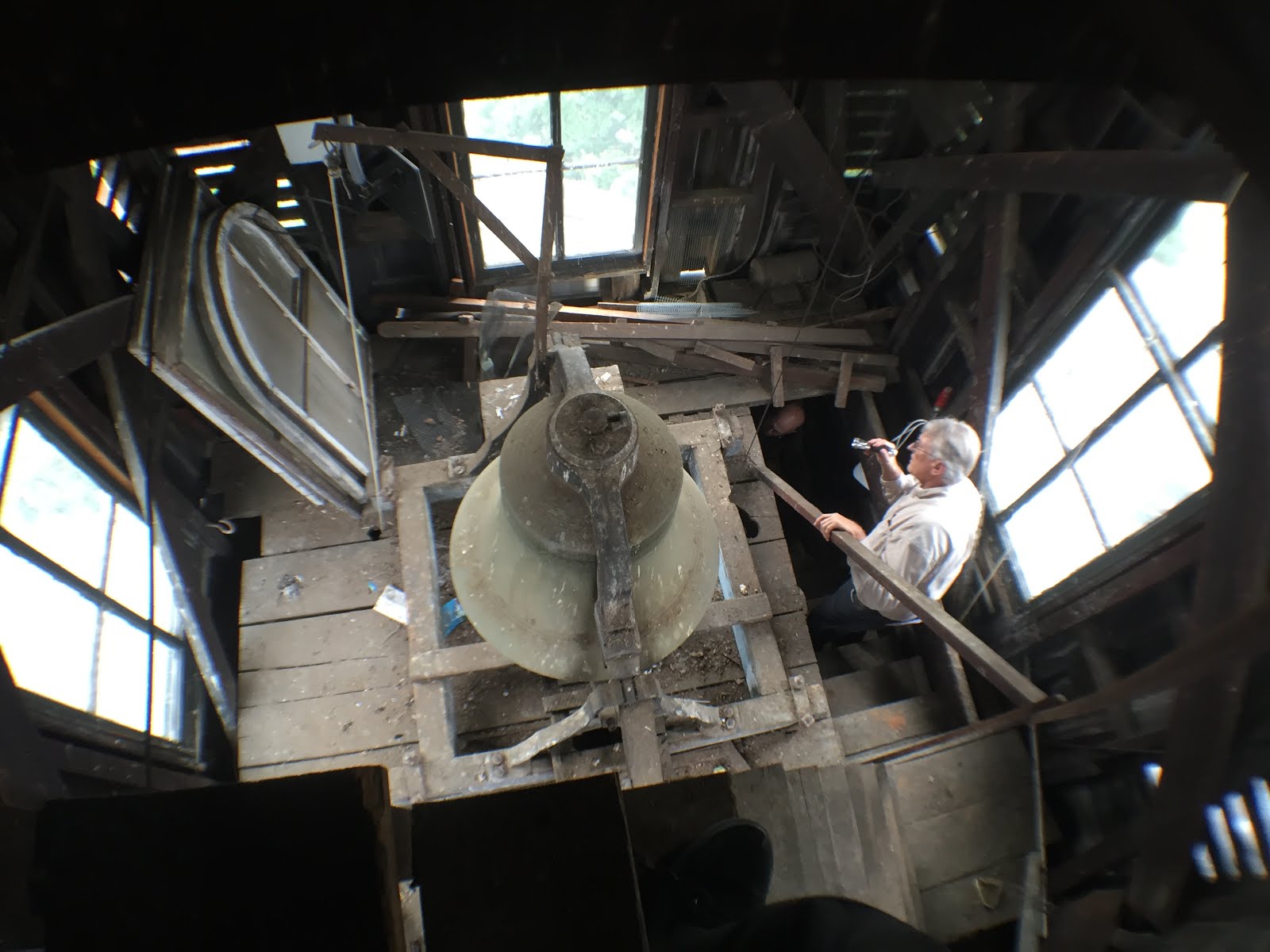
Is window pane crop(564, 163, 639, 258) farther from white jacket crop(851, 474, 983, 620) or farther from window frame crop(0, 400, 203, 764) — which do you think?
window frame crop(0, 400, 203, 764)

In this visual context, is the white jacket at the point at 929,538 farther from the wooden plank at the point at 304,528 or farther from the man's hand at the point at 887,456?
the wooden plank at the point at 304,528

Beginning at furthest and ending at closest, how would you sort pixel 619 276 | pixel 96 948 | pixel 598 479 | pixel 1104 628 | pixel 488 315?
pixel 619 276 → pixel 488 315 → pixel 1104 628 → pixel 598 479 → pixel 96 948

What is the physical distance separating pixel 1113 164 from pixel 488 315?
10.2ft

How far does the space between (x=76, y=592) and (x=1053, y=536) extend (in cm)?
409

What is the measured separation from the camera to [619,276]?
459 centimetres

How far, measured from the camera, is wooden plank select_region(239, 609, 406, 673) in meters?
3.42

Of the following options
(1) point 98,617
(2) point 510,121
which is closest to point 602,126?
(2) point 510,121

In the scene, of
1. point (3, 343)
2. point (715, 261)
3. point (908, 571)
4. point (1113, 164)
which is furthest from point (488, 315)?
point (1113, 164)

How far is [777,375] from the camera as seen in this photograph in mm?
4211

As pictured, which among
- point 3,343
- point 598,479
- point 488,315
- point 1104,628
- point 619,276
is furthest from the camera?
point 619,276

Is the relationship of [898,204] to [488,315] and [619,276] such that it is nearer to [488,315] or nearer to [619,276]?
[619,276]

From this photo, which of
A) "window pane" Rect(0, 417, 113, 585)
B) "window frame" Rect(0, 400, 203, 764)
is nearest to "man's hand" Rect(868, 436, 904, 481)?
"window frame" Rect(0, 400, 203, 764)

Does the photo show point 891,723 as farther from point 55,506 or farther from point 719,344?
point 55,506

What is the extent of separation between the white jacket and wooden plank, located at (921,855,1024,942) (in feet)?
3.55
